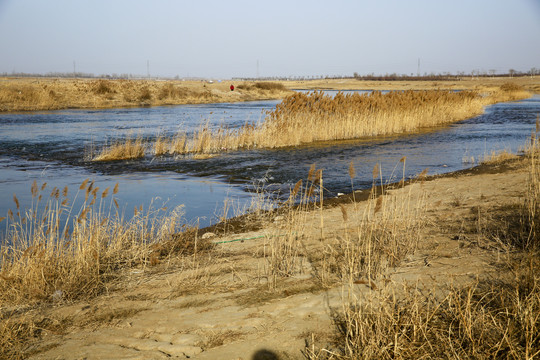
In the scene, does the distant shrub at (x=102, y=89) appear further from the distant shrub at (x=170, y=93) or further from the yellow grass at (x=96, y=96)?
the distant shrub at (x=170, y=93)

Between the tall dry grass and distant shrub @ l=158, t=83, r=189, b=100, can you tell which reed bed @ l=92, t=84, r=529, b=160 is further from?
distant shrub @ l=158, t=83, r=189, b=100

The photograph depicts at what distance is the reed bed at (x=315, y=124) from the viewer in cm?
1966

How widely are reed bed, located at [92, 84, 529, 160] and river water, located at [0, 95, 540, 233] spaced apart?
2.33 feet

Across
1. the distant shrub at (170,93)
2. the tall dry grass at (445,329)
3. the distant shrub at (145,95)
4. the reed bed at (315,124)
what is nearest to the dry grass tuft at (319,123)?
the reed bed at (315,124)

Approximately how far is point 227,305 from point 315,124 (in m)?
17.3

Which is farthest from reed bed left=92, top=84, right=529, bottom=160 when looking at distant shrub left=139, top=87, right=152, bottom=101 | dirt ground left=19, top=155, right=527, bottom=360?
distant shrub left=139, top=87, right=152, bottom=101

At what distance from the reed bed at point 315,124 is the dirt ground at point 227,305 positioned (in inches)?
509

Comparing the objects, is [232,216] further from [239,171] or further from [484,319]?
[484,319]

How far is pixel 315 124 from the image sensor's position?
21.4 metres

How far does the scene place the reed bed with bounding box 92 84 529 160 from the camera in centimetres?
1966

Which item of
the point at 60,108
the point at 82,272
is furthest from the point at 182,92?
the point at 82,272

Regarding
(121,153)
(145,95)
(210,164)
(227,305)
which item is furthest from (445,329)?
(145,95)

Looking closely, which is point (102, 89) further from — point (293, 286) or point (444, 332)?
point (444, 332)

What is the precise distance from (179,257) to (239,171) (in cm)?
884
